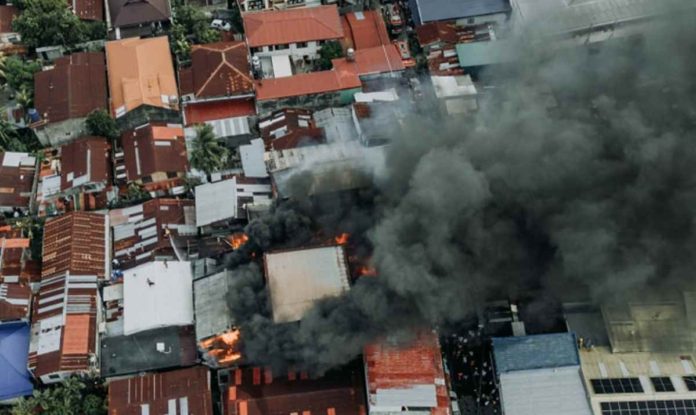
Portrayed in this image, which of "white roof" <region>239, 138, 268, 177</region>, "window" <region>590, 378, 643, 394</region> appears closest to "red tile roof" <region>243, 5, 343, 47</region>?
"white roof" <region>239, 138, 268, 177</region>

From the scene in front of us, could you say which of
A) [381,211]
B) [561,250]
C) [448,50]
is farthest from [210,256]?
[448,50]

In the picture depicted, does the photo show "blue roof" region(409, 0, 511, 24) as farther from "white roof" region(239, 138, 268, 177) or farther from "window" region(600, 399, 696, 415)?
"window" region(600, 399, 696, 415)

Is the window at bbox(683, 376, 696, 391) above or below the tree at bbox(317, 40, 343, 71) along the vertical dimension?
below

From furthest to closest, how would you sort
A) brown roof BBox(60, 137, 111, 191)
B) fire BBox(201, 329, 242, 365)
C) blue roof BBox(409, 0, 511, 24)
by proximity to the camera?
blue roof BBox(409, 0, 511, 24) < brown roof BBox(60, 137, 111, 191) < fire BBox(201, 329, 242, 365)

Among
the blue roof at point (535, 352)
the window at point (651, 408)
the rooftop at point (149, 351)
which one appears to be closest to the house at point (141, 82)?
the rooftop at point (149, 351)

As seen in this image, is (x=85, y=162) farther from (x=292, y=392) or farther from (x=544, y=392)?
(x=544, y=392)

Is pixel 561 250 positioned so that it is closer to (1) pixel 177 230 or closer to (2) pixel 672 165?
(2) pixel 672 165
